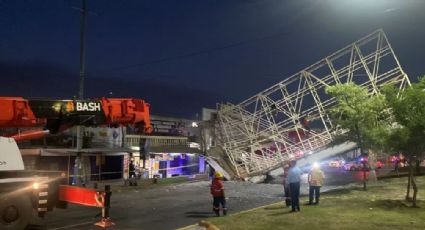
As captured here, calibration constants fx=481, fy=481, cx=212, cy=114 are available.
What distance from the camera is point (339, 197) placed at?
63.9 ft

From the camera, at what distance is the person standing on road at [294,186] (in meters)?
15.5

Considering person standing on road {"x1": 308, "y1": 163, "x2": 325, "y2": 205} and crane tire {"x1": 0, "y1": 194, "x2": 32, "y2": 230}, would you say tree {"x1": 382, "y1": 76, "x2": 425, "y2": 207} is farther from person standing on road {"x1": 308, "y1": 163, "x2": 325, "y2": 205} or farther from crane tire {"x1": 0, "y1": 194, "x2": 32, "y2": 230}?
crane tire {"x1": 0, "y1": 194, "x2": 32, "y2": 230}

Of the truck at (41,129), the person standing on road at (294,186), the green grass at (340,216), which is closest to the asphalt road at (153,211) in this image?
the truck at (41,129)

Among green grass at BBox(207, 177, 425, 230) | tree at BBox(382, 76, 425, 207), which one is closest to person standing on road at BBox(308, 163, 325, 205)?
green grass at BBox(207, 177, 425, 230)

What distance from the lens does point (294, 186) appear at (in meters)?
15.8

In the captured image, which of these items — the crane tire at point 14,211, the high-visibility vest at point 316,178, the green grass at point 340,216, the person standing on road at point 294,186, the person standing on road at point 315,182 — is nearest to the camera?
the crane tire at point 14,211

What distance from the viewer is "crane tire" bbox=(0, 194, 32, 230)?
11.1m

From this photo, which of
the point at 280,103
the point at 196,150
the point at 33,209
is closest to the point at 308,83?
the point at 280,103

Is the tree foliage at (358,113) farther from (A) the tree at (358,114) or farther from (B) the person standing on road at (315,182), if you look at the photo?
(B) the person standing on road at (315,182)

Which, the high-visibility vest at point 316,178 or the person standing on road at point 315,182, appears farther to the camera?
the high-visibility vest at point 316,178

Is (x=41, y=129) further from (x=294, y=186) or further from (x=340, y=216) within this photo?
(x=340, y=216)

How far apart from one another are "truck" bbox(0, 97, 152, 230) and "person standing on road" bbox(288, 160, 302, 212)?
5.37 m

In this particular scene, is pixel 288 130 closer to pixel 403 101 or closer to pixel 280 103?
pixel 280 103

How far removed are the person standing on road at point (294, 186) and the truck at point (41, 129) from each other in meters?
5.37
